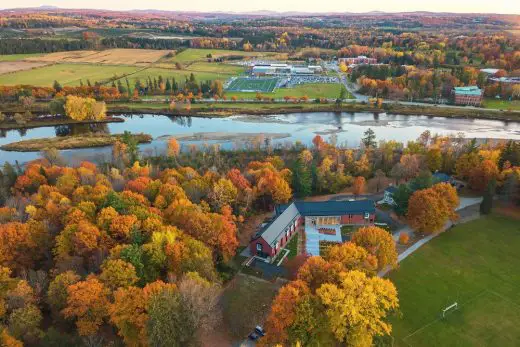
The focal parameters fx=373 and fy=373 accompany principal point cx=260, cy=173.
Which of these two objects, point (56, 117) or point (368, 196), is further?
point (56, 117)

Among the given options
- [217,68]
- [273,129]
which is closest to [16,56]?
[217,68]

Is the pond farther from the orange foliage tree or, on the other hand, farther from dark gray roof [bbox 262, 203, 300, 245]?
the orange foliage tree

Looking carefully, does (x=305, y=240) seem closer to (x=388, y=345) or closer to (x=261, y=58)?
(x=388, y=345)

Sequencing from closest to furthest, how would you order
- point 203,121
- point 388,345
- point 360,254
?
point 388,345
point 360,254
point 203,121

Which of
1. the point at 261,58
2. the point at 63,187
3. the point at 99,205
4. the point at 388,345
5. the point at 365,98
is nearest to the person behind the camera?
the point at 388,345

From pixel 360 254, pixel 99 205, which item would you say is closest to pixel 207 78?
pixel 99 205

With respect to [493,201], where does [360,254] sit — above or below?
above

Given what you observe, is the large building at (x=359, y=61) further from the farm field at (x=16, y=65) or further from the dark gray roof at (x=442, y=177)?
the farm field at (x=16, y=65)
